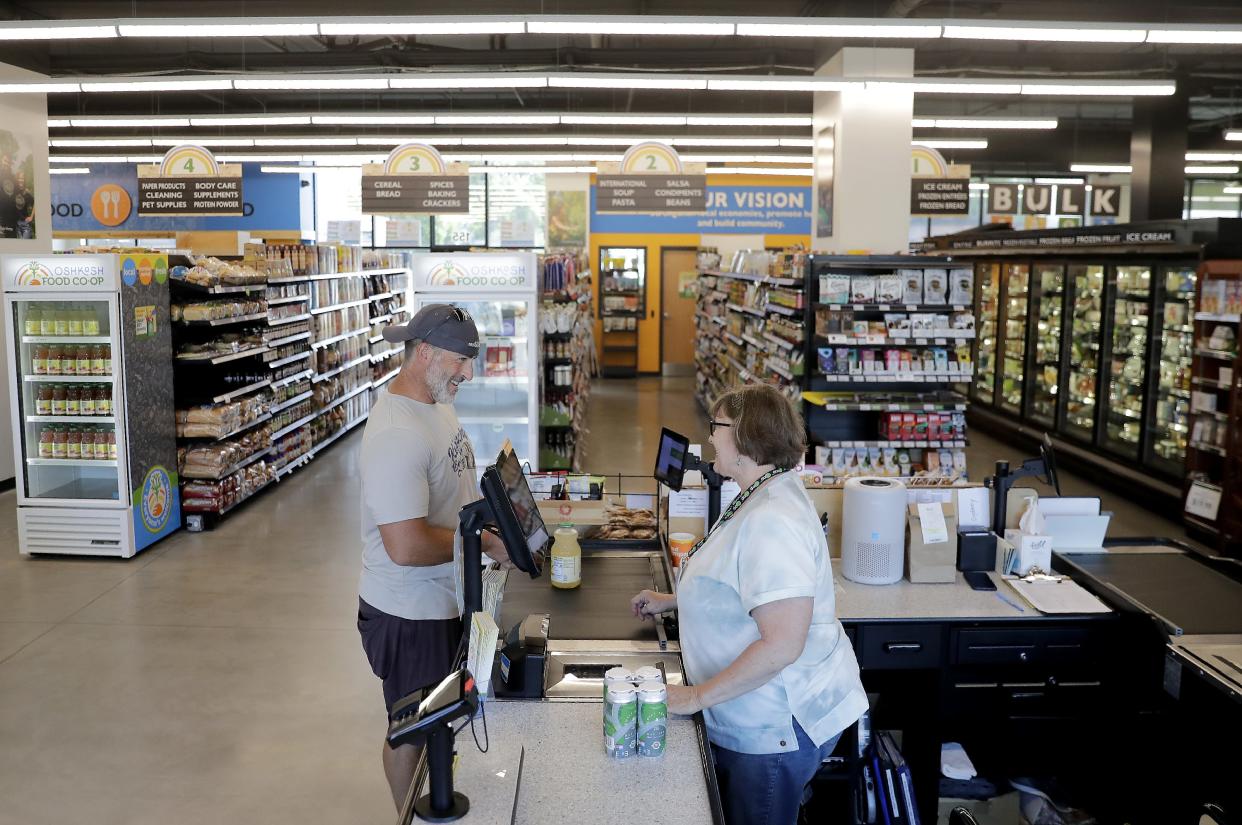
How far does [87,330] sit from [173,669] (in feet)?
10.1

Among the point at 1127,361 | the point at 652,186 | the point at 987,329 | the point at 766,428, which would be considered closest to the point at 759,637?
the point at 766,428

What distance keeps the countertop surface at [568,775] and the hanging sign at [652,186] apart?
1000cm

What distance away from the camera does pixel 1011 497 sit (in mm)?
4215

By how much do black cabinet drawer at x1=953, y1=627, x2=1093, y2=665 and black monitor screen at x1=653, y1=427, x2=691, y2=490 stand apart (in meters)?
1.15

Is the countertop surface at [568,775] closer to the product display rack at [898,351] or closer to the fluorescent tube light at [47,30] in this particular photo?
the product display rack at [898,351]

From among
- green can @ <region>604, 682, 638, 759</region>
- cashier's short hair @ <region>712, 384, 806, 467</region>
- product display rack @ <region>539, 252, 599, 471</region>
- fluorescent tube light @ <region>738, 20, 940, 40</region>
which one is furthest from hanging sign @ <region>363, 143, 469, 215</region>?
green can @ <region>604, 682, 638, 759</region>

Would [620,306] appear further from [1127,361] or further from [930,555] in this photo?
[930,555]

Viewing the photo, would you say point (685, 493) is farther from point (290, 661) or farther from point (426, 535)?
point (290, 661)

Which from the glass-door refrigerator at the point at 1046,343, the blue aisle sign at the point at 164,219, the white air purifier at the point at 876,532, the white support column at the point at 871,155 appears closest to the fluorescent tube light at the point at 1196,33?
the white support column at the point at 871,155

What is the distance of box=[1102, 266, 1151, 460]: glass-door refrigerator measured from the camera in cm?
997

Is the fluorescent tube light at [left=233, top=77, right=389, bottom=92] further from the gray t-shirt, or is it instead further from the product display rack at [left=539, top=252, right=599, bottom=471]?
the gray t-shirt

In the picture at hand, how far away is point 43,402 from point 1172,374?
373 inches

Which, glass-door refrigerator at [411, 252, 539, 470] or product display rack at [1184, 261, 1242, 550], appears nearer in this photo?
glass-door refrigerator at [411, 252, 539, 470]

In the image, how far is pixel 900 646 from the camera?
3.57 meters
